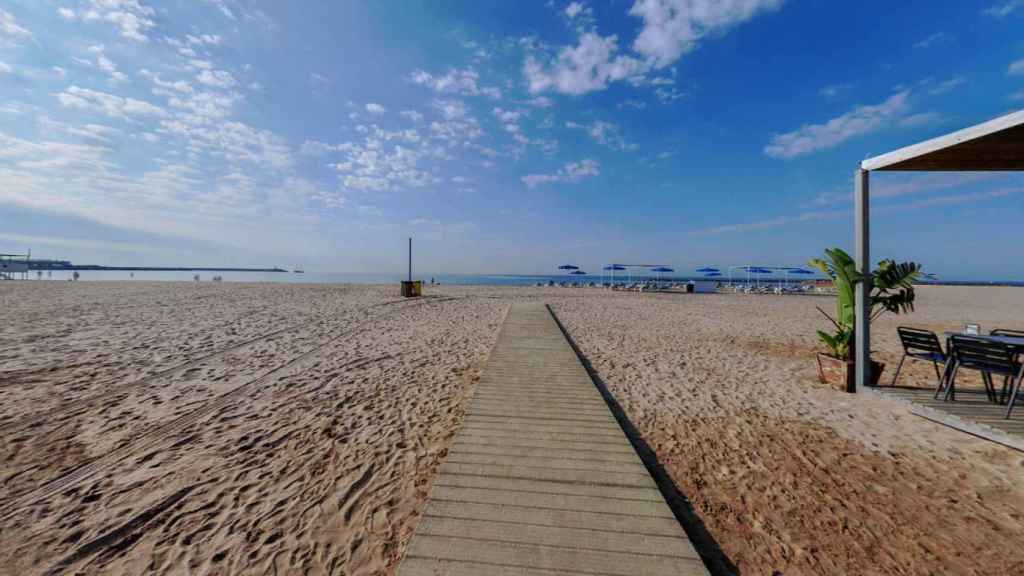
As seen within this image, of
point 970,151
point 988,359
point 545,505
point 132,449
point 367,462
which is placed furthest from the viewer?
point 970,151

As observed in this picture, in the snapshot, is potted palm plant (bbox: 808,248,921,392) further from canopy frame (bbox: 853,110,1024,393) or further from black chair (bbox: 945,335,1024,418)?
black chair (bbox: 945,335,1024,418)

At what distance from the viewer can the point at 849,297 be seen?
5367mm

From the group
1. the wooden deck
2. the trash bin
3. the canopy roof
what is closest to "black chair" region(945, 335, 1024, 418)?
the wooden deck

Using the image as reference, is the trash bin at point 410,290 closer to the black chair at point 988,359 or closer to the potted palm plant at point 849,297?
the potted palm plant at point 849,297

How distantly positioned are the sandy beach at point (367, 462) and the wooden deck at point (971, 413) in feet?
0.47

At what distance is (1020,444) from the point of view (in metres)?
3.50

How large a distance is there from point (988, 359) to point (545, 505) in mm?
5555

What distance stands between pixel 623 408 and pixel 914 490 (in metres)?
2.59

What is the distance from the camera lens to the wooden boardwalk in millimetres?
2102

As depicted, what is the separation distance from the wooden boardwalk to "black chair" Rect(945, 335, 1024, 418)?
4.35m

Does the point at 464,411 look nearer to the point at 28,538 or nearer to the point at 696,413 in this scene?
the point at 696,413

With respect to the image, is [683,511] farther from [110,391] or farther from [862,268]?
[110,391]

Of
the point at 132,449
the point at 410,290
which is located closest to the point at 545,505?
the point at 132,449

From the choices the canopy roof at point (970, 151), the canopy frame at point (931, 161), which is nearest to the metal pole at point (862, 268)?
the canopy frame at point (931, 161)
